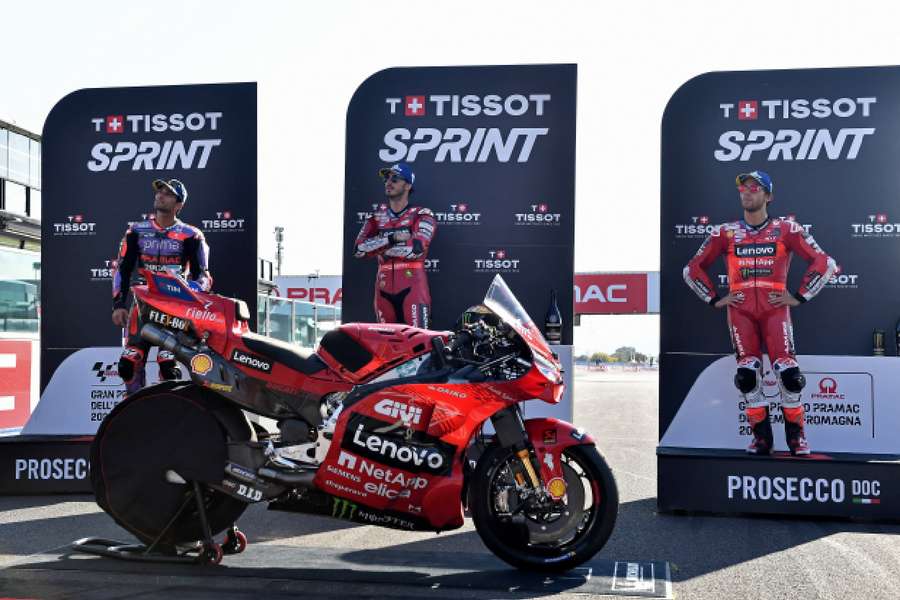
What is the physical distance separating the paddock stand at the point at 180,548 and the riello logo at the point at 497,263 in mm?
3469

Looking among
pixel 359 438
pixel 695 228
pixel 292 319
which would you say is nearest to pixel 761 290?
pixel 695 228

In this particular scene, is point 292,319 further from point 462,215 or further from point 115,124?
point 462,215

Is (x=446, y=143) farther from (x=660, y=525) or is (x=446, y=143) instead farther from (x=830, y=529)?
(x=830, y=529)

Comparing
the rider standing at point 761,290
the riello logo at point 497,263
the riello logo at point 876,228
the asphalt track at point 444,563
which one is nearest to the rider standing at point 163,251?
the asphalt track at point 444,563

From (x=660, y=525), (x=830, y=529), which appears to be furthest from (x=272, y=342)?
(x=830, y=529)

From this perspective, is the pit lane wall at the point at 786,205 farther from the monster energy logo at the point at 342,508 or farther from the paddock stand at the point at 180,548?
the paddock stand at the point at 180,548

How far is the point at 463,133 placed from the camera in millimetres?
7539

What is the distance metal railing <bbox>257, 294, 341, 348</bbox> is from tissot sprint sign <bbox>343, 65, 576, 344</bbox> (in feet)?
22.1

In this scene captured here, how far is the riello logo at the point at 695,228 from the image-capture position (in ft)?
22.9

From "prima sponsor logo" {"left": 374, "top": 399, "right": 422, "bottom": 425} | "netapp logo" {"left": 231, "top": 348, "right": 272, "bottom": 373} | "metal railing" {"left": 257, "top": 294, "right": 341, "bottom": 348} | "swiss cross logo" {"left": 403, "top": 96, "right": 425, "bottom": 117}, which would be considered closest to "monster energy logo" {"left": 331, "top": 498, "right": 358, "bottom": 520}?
"prima sponsor logo" {"left": 374, "top": 399, "right": 422, "bottom": 425}

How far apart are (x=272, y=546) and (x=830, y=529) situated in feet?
11.0

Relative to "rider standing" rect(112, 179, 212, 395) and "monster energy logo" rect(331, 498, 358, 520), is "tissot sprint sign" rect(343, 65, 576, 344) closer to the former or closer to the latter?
"rider standing" rect(112, 179, 212, 395)

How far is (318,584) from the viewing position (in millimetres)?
4074

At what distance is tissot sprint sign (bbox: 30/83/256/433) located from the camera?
7.68m
